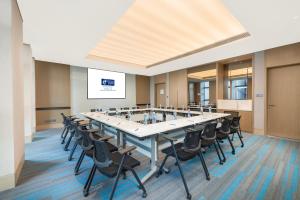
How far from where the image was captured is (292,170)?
2420 millimetres

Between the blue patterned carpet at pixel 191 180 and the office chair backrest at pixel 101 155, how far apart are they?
1.70 ft

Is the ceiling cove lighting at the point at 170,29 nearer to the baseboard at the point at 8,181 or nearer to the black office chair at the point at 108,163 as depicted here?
the black office chair at the point at 108,163

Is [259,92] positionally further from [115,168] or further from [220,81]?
[115,168]

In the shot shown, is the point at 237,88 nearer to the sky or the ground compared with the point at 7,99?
nearer to the sky

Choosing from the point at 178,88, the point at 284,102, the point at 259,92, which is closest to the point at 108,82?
the point at 178,88

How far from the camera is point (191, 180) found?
2.16 meters

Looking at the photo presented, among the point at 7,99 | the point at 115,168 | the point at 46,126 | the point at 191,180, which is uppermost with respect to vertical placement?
the point at 7,99

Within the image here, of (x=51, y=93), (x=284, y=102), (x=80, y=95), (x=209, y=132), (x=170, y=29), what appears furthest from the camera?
(x=80, y=95)

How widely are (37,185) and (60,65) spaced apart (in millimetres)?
5470

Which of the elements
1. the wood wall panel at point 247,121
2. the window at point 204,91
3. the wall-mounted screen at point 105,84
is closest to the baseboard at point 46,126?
the wall-mounted screen at point 105,84

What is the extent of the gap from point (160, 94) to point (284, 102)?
6.03 meters

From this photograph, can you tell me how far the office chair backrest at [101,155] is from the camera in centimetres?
158

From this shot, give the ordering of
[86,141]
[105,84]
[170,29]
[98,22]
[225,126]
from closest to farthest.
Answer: [86,141], [98,22], [225,126], [170,29], [105,84]

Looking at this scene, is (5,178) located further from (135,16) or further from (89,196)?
(135,16)
